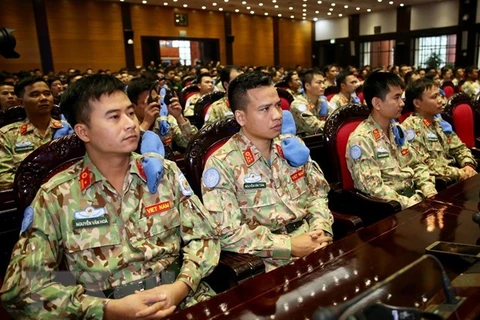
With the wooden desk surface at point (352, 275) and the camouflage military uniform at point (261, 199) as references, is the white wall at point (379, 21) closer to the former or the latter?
the camouflage military uniform at point (261, 199)

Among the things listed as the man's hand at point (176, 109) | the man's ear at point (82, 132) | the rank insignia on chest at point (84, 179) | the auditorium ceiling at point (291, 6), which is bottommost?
the rank insignia on chest at point (84, 179)

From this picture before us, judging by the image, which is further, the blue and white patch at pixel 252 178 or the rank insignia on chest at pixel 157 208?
the blue and white patch at pixel 252 178

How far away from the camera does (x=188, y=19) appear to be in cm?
1638

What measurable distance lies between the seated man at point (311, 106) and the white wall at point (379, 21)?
46.1 feet

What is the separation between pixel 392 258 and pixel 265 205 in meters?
0.71

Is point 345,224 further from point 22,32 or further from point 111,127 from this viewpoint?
point 22,32

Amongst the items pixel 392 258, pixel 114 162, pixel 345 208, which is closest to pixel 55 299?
pixel 114 162

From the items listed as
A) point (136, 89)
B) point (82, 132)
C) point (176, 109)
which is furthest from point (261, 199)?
point (176, 109)

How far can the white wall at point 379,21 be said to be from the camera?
1702cm

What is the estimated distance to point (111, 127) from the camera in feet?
4.52

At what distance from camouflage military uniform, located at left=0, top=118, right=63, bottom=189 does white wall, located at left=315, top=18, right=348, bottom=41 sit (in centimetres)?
1841

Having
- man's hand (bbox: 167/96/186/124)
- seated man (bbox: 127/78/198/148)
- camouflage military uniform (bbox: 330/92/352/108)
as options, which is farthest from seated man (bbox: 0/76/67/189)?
camouflage military uniform (bbox: 330/92/352/108)

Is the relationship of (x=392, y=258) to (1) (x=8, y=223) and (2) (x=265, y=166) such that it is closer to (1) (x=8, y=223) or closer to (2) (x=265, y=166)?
(2) (x=265, y=166)

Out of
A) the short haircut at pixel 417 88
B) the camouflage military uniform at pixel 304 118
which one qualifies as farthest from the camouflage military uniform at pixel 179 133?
the short haircut at pixel 417 88
